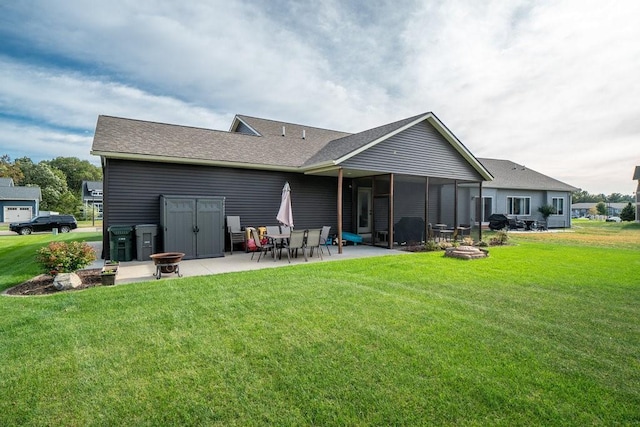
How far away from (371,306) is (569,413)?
270 cm

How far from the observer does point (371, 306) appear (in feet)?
15.9

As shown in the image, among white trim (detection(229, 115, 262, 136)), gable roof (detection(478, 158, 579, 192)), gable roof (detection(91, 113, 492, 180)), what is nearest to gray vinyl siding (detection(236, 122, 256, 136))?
white trim (detection(229, 115, 262, 136))

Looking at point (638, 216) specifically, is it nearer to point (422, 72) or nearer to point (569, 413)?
point (422, 72)

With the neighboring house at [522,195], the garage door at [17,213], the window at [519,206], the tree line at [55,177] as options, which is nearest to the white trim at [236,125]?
the neighboring house at [522,195]

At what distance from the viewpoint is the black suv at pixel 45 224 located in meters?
20.6

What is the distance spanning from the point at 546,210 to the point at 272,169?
74.0ft

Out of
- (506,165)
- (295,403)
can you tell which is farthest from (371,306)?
(506,165)

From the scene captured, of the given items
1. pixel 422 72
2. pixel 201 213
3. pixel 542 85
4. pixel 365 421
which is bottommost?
pixel 365 421

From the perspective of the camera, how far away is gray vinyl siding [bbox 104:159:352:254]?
9.57 m

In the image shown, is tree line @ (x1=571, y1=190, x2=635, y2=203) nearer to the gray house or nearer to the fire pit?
the gray house

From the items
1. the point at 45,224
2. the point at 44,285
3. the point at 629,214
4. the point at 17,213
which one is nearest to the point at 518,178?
the point at 629,214

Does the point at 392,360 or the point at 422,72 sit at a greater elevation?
the point at 422,72

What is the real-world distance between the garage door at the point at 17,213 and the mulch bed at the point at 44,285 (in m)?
36.6

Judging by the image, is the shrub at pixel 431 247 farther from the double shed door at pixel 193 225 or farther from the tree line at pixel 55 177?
the tree line at pixel 55 177
